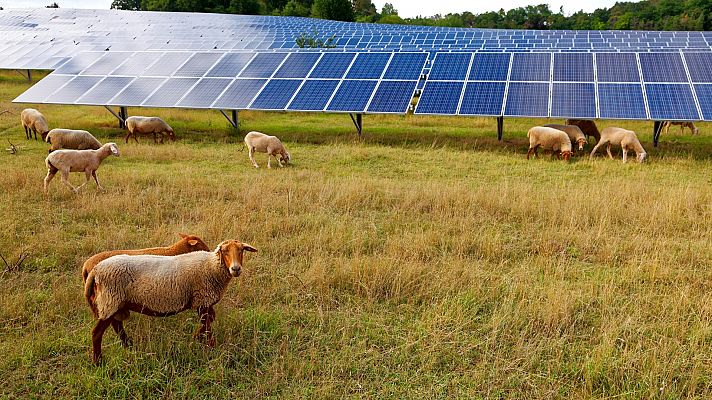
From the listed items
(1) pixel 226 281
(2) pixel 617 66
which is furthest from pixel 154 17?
(1) pixel 226 281

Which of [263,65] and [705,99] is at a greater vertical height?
[705,99]

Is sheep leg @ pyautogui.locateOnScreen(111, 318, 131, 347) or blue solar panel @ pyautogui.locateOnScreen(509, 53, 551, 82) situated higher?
blue solar panel @ pyautogui.locateOnScreen(509, 53, 551, 82)

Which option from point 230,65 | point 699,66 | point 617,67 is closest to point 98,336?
point 230,65

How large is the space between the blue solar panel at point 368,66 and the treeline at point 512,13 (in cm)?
5109

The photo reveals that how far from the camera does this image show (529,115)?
52.0 ft

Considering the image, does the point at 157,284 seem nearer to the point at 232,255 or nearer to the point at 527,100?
the point at 232,255

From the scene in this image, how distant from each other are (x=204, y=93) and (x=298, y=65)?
3.81m

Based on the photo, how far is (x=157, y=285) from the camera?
16.6 ft

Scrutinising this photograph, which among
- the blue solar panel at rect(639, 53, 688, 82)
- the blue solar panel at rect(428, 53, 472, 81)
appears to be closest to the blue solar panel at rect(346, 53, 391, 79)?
the blue solar panel at rect(428, 53, 472, 81)

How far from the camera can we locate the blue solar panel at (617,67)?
1733 cm

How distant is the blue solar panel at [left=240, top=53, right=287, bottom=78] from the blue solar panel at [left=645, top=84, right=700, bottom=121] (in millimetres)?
12552

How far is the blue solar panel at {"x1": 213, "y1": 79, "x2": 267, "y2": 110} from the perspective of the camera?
704 inches

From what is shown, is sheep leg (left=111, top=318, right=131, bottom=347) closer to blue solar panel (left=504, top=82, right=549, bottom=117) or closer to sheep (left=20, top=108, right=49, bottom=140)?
blue solar panel (left=504, top=82, right=549, bottom=117)

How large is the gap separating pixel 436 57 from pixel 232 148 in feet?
29.2
